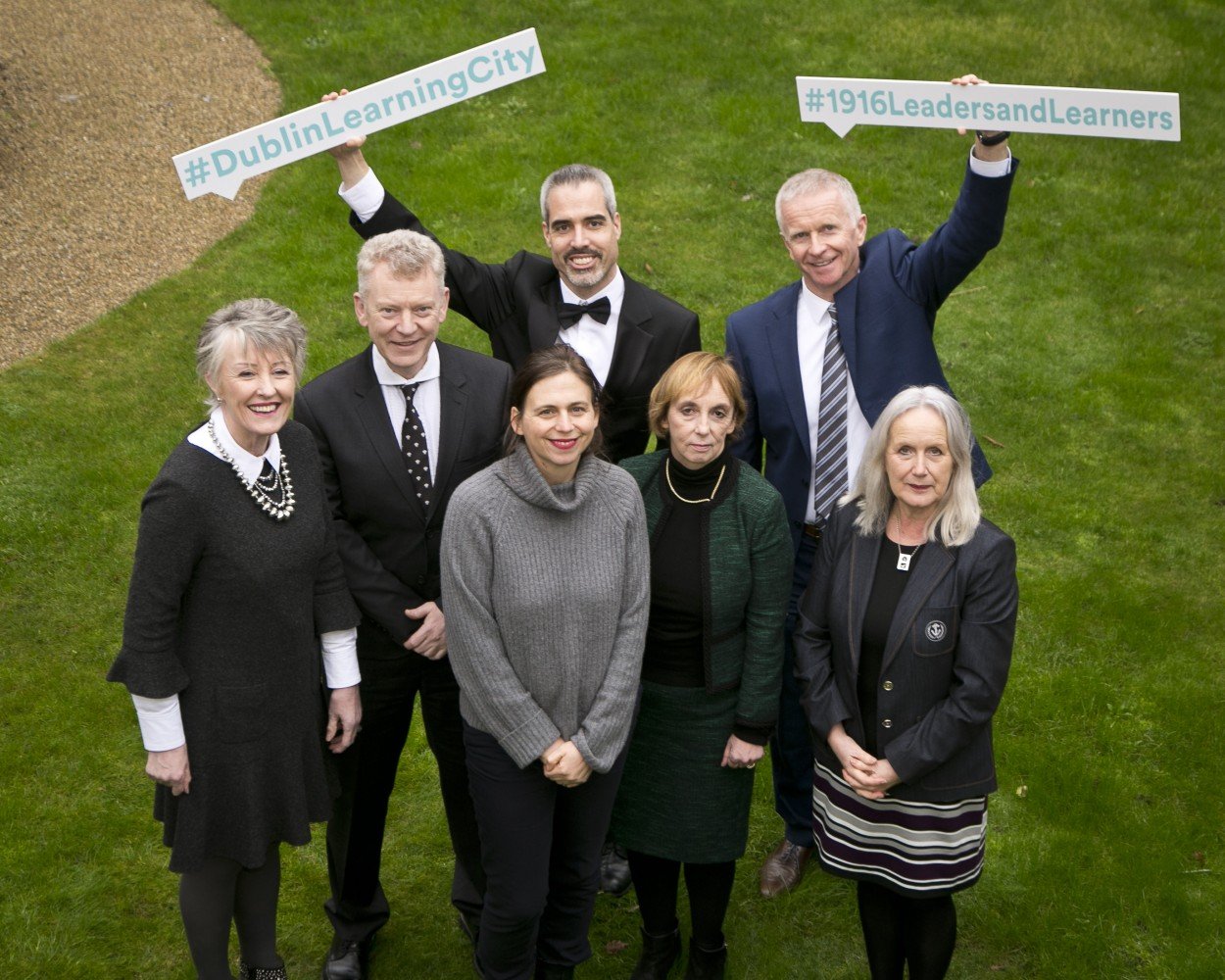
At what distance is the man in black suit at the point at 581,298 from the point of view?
512 centimetres

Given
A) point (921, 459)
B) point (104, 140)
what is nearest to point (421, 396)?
point (921, 459)

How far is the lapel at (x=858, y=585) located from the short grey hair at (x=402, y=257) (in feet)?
5.56

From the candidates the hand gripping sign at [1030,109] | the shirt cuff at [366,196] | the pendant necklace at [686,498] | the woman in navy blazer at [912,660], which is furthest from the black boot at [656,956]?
the hand gripping sign at [1030,109]

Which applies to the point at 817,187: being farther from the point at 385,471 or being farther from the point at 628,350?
the point at 385,471

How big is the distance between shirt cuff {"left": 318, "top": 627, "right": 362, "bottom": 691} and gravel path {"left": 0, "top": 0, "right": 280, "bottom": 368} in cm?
550

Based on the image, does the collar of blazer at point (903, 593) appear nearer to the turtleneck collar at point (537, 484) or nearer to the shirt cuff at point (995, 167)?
the turtleneck collar at point (537, 484)

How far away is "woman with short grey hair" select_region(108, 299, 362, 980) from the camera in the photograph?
407cm

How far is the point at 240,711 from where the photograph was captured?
4285mm

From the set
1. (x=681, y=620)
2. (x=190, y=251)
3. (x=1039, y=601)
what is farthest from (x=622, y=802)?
(x=190, y=251)

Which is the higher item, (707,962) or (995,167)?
(995,167)

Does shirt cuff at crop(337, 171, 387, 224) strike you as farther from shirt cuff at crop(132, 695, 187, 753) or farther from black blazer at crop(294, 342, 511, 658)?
shirt cuff at crop(132, 695, 187, 753)

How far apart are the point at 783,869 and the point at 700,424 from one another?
87.0 inches

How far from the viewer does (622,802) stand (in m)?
4.88

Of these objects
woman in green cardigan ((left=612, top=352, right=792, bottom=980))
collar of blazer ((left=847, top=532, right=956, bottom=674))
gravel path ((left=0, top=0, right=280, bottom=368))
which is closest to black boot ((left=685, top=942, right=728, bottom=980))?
woman in green cardigan ((left=612, top=352, right=792, bottom=980))
